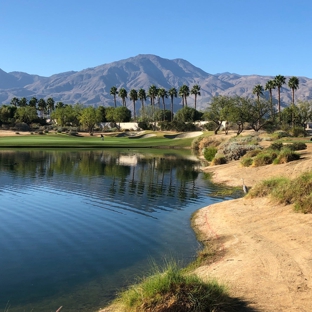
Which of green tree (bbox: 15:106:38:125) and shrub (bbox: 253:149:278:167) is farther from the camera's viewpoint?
green tree (bbox: 15:106:38:125)

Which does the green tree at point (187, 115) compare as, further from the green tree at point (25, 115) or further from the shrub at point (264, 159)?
the shrub at point (264, 159)

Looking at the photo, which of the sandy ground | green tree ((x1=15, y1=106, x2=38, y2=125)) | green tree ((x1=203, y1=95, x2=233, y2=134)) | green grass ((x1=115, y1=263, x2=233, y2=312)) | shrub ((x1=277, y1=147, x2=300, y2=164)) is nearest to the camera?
green grass ((x1=115, y1=263, x2=233, y2=312))

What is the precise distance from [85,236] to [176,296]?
9.39m

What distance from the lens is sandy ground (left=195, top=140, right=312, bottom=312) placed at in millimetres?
9570

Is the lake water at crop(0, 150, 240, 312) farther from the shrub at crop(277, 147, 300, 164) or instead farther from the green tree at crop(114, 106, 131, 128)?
the green tree at crop(114, 106, 131, 128)

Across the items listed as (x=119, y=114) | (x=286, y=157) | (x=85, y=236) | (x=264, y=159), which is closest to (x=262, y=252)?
(x=85, y=236)

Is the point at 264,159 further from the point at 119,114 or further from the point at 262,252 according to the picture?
the point at 119,114

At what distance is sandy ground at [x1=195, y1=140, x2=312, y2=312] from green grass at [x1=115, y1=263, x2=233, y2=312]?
108 centimetres

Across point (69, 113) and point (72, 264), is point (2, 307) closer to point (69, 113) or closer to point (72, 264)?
point (72, 264)

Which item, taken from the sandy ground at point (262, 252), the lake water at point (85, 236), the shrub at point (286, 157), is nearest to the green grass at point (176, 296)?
the sandy ground at point (262, 252)

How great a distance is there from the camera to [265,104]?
4080 inches

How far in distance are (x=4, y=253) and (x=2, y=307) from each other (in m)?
4.46

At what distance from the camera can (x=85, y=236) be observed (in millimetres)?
16953

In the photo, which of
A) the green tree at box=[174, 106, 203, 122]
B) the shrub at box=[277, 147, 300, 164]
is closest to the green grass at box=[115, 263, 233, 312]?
the shrub at box=[277, 147, 300, 164]
